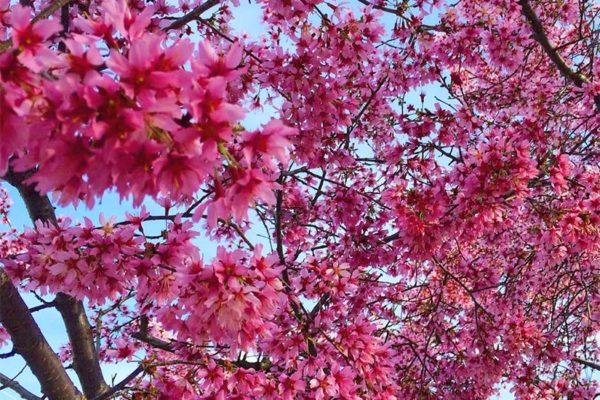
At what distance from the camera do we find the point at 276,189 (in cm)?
183

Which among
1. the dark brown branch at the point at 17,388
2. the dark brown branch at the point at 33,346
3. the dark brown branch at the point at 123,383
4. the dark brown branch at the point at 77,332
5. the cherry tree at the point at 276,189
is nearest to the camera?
the cherry tree at the point at 276,189

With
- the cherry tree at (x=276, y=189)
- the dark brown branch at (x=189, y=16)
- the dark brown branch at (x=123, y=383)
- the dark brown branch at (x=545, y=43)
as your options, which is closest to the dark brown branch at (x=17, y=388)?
the cherry tree at (x=276, y=189)

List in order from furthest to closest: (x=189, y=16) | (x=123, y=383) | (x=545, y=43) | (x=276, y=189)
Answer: (x=545, y=43) < (x=189, y=16) < (x=123, y=383) < (x=276, y=189)

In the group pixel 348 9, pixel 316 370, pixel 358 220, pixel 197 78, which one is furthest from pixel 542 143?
pixel 197 78

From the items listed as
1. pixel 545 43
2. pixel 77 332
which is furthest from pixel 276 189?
pixel 545 43

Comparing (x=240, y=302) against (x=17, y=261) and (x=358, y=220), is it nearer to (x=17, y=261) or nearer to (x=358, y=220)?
(x=17, y=261)

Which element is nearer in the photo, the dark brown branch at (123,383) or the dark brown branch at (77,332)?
the dark brown branch at (123,383)

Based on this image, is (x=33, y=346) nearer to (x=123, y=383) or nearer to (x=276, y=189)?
(x=123, y=383)

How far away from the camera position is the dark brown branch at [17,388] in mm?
3975

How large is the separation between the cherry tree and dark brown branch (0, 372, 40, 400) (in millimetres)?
29

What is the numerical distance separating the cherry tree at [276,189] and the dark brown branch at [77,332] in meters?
0.02

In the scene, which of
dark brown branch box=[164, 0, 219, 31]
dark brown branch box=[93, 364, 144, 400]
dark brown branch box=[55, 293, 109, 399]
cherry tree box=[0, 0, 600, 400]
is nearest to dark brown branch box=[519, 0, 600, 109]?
cherry tree box=[0, 0, 600, 400]

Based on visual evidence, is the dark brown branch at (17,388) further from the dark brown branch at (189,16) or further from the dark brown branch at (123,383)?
the dark brown branch at (189,16)

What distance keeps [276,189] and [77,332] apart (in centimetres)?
306
